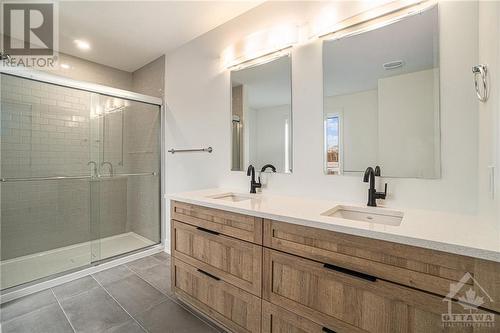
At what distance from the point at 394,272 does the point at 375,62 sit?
126 centimetres

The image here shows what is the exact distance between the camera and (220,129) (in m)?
2.31

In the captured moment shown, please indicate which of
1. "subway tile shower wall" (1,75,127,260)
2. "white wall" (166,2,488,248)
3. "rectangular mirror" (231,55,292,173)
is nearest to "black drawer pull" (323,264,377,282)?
"white wall" (166,2,488,248)

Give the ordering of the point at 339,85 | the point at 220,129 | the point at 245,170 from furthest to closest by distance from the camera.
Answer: the point at 220,129 < the point at 245,170 < the point at 339,85

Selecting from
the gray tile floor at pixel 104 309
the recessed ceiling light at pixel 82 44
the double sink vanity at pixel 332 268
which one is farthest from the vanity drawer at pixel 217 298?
the recessed ceiling light at pixel 82 44

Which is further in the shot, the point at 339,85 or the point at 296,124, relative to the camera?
the point at 296,124

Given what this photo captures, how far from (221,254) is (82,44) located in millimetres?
2919

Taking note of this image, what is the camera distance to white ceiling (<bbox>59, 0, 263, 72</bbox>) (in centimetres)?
201

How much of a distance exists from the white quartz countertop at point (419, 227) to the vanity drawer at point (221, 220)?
5 centimetres

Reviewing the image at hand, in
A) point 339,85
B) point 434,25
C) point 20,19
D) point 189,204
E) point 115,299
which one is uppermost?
point 20,19

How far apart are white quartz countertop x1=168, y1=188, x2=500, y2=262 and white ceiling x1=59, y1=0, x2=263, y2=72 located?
178 cm

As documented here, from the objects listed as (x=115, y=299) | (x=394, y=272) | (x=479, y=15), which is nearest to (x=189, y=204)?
(x=115, y=299)

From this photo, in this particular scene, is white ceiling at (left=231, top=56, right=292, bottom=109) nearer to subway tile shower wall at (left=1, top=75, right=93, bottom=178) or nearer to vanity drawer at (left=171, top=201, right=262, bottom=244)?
vanity drawer at (left=171, top=201, right=262, bottom=244)

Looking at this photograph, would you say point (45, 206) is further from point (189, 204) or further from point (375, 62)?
point (375, 62)

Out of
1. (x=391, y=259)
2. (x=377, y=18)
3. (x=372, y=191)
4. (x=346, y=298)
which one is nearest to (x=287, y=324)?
(x=346, y=298)
